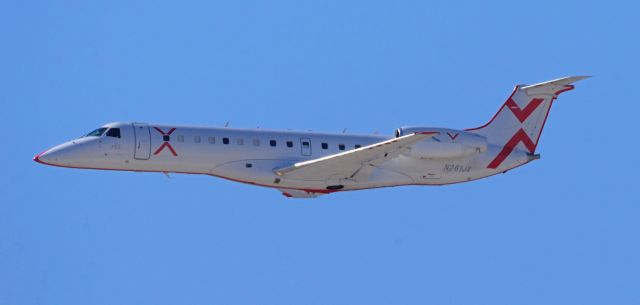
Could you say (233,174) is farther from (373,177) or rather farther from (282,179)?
(373,177)

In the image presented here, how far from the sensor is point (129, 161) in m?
40.2

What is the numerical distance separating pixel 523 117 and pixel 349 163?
7.80 metres

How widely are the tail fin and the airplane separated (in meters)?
0.27

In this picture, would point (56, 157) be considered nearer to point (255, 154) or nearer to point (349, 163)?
point (255, 154)

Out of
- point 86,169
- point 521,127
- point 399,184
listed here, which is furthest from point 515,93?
point 86,169

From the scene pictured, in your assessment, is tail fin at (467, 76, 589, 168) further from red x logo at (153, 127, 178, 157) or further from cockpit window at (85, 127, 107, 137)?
cockpit window at (85, 127, 107, 137)

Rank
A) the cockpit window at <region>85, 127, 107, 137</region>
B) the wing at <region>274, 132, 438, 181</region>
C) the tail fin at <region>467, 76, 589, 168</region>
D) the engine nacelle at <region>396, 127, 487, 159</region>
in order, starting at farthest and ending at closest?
the tail fin at <region>467, 76, 589, 168</region>, the engine nacelle at <region>396, 127, 487, 159</region>, the cockpit window at <region>85, 127, 107, 137</region>, the wing at <region>274, 132, 438, 181</region>

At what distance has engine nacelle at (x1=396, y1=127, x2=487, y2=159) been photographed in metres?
42.1

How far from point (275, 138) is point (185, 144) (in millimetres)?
2950

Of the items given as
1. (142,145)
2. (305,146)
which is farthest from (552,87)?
(142,145)

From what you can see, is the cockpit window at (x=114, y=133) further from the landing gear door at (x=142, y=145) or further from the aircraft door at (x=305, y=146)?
the aircraft door at (x=305, y=146)

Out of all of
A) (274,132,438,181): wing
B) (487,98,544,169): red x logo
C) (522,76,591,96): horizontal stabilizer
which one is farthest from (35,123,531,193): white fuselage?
(522,76,591,96): horizontal stabilizer

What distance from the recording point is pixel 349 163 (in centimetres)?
4025

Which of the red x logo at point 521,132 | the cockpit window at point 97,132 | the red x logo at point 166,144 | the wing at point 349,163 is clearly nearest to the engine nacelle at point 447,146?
the wing at point 349,163
